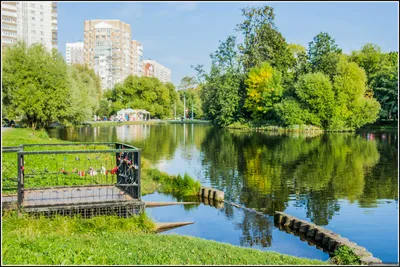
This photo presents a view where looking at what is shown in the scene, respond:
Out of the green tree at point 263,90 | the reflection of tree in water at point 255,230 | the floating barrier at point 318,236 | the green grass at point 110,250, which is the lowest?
the reflection of tree in water at point 255,230

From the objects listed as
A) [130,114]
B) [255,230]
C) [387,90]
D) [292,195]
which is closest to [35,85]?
[292,195]

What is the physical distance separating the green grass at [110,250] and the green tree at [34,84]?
37147 millimetres

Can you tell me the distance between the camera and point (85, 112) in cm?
5756

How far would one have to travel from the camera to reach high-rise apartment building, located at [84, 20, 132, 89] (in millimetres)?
169125

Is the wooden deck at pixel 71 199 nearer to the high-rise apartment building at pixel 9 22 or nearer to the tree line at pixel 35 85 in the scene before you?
the tree line at pixel 35 85

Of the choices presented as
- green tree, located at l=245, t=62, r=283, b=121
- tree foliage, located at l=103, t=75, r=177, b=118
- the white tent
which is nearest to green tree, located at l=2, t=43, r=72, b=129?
green tree, located at l=245, t=62, r=283, b=121

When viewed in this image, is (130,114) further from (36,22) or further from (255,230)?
(255,230)

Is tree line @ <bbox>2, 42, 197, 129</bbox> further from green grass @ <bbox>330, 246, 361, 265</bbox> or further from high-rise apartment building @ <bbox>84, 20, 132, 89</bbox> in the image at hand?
high-rise apartment building @ <bbox>84, 20, 132, 89</bbox>

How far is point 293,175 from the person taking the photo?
2573 cm

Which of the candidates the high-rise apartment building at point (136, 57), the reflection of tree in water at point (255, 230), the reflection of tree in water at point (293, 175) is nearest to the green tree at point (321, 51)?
the reflection of tree in water at point (293, 175)

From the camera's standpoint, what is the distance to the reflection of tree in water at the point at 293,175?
1903 cm

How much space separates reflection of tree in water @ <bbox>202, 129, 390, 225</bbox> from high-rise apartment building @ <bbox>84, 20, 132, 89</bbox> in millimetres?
135612

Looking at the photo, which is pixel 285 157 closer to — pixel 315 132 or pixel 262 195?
pixel 262 195

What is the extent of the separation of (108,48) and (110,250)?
16835 centimetres
